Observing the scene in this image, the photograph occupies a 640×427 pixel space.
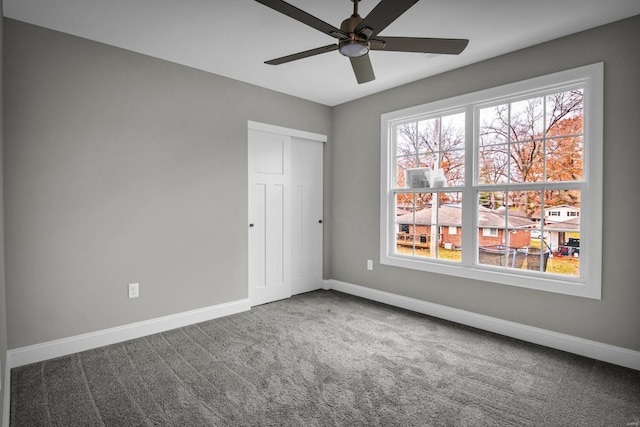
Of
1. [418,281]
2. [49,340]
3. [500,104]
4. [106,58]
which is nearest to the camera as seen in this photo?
[49,340]

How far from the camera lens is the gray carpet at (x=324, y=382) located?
6.54 ft

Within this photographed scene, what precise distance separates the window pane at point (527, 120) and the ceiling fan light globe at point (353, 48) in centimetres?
187

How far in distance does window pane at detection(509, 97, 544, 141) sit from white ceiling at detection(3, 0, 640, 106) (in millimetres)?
490

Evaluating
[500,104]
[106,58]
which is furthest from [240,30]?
Result: [500,104]

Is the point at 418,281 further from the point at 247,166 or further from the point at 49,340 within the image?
the point at 49,340

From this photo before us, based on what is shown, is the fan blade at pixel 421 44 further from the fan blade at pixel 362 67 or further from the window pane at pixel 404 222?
the window pane at pixel 404 222

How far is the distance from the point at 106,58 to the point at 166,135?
0.76 meters

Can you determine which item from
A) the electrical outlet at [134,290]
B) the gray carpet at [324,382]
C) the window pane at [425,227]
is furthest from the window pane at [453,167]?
the electrical outlet at [134,290]

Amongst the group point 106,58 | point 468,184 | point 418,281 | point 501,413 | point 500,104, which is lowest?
point 501,413

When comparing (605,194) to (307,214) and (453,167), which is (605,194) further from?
(307,214)

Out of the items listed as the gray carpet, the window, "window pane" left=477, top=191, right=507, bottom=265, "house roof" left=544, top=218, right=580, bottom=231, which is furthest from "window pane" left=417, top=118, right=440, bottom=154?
the gray carpet

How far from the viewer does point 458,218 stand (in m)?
3.62

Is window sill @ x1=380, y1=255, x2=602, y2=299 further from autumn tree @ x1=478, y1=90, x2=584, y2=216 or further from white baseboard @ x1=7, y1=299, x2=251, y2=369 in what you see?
white baseboard @ x1=7, y1=299, x2=251, y2=369

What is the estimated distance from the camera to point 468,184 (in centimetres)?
348
